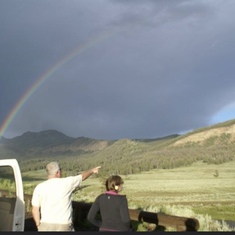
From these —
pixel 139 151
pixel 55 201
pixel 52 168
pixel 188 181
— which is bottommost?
pixel 55 201

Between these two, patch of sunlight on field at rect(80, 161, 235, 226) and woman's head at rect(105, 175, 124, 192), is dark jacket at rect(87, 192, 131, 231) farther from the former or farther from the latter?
patch of sunlight on field at rect(80, 161, 235, 226)

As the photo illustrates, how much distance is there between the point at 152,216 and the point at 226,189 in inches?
1816

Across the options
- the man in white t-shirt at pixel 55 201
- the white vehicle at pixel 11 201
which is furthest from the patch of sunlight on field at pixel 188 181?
the man in white t-shirt at pixel 55 201

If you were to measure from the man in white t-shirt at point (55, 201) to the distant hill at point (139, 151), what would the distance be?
33.7 meters

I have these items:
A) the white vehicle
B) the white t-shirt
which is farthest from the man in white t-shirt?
the white vehicle

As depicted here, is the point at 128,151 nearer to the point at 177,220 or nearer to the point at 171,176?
the point at 171,176

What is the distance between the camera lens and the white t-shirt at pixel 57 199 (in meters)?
5.18

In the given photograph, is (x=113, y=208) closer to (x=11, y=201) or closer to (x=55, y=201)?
(x=55, y=201)

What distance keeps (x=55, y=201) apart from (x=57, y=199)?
36 mm

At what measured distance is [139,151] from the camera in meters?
76.6

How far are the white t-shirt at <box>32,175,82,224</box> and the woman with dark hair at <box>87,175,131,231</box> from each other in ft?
1.27

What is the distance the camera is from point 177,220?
727 cm

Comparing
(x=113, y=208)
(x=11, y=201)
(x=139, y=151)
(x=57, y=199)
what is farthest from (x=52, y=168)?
(x=139, y=151)

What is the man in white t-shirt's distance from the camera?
17.0 ft
